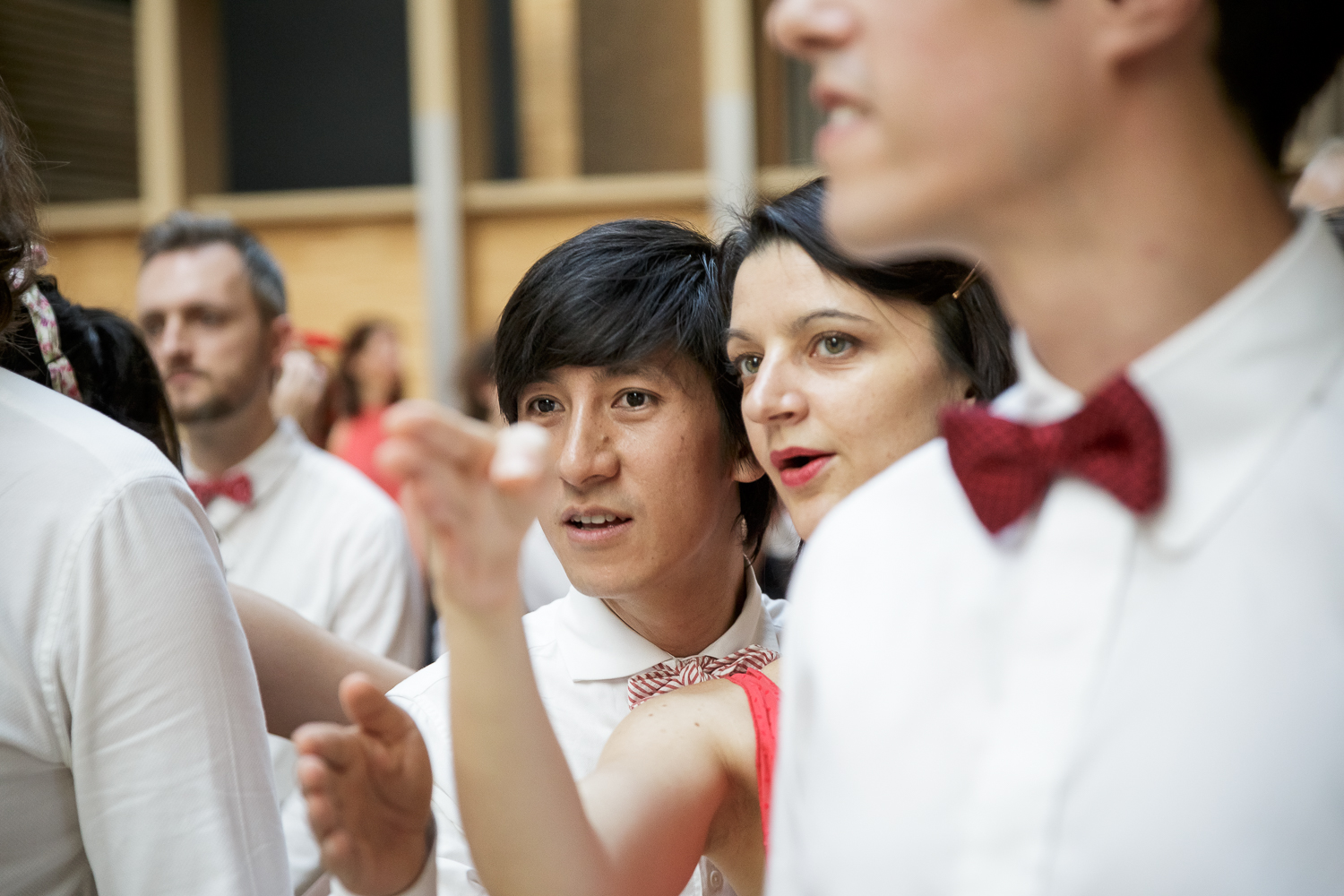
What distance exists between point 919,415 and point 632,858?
0.66m

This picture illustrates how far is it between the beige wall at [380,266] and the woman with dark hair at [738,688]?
187 inches

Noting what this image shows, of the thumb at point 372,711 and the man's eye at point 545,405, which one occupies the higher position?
the man's eye at point 545,405

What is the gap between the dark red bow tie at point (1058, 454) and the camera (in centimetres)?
78

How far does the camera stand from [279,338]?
3.70 m

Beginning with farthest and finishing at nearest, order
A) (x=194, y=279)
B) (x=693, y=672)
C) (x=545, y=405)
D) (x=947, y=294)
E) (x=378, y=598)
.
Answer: (x=194, y=279)
(x=378, y=598)
(x=545, y=405)
(x=693, y=672)
(x=947, y=294)

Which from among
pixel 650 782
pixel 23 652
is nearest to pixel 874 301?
pixel 650 782

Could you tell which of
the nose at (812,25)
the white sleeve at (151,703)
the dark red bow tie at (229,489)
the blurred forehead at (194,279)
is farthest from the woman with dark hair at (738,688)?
the blurred forehead at (194,279)

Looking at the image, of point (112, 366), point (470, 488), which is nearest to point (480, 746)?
point (470, 488)

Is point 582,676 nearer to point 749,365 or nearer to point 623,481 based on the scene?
point 623,481

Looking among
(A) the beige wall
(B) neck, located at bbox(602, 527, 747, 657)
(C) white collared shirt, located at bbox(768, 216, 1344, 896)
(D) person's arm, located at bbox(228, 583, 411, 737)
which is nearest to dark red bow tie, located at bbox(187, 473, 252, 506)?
(D) person's arm, located at bbox(228, 583, 411, 737)

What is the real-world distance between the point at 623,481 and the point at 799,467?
1.01ft

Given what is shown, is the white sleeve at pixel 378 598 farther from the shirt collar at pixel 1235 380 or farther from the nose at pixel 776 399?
the shirt collar at pixel 1235 380

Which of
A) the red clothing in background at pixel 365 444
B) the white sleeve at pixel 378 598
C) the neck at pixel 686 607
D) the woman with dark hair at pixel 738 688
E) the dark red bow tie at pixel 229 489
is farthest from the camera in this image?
the red clothing in background at pixel 365 444

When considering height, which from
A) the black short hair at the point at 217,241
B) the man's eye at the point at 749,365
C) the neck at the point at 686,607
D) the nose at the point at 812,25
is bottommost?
the neck at the point at 686,607
